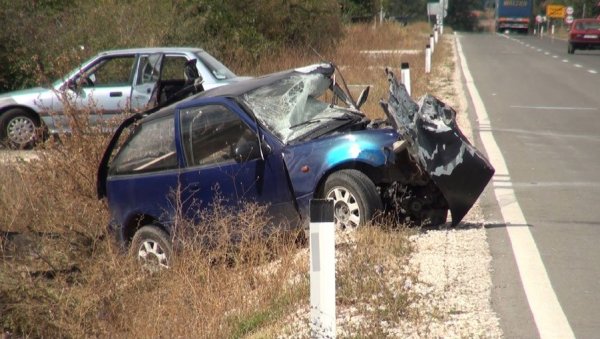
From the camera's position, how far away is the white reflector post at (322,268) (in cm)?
502

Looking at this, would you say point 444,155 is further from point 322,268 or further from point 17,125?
point 17,125

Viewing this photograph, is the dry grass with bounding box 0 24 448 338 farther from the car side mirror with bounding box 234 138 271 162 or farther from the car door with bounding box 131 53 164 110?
the car door with bounding box 131 53 164 110

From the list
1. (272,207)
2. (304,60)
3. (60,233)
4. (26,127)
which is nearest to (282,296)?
(272,207)

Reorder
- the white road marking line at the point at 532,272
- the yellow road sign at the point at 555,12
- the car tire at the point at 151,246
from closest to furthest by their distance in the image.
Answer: the white road marking line at the point at 532,272 → the car tire at the point at 151,246 → the yellow road sign at the point at 555,12

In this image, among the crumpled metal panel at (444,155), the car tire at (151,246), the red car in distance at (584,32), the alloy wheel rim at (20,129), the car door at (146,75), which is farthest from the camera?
the red car in distance at (584,32)

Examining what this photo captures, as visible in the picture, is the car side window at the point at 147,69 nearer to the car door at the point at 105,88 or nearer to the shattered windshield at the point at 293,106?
the car door at the point at 105,88

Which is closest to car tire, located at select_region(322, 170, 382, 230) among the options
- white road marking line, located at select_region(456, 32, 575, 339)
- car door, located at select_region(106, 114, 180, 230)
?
white road marking line, located at select_region(456, 32, 575, 339)

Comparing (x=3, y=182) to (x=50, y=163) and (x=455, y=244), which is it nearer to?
(x=50, y=163)

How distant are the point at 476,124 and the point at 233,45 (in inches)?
390

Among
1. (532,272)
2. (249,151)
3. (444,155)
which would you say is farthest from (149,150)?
(532,272)

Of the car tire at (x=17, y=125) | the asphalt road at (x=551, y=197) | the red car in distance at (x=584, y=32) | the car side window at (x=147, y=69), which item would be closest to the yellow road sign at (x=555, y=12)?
the red car in distance at (x=584, y=32)

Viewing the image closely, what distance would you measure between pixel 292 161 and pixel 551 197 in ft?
11.1

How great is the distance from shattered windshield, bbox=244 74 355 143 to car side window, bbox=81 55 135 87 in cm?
648

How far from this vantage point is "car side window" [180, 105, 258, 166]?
8820 millimetres
